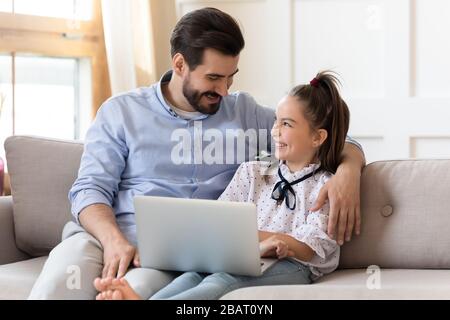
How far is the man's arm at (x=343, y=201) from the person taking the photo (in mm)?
1952

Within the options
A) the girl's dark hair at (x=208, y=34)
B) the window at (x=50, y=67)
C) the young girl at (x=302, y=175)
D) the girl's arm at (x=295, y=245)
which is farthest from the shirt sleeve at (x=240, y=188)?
the window at (x=50, y=67)

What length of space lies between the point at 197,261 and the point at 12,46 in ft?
5.40

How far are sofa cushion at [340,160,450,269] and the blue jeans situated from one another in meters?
0.22

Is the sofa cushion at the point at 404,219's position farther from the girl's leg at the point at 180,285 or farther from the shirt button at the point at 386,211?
the girl's leg at the point at 180,285

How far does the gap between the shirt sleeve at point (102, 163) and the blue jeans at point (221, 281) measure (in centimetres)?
43

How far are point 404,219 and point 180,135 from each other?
61 cm

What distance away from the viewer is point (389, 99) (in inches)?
135

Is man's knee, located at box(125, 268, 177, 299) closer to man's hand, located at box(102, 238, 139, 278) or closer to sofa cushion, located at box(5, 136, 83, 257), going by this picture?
man's hand, located at box(102, 238, 139, 278)

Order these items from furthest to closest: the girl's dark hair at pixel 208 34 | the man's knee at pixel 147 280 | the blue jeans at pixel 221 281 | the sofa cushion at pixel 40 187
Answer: the sofa cushion at pixel 40 187 → the girl's dark hair at pixel 208 34 → the man's knee at pixel 147 280 → the blue jeans at pixel 221 281

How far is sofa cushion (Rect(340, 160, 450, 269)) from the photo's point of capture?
2.04 metres
